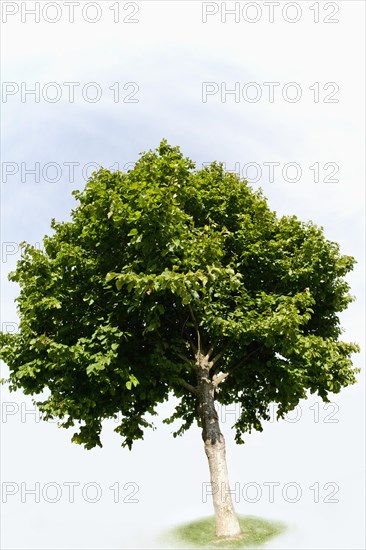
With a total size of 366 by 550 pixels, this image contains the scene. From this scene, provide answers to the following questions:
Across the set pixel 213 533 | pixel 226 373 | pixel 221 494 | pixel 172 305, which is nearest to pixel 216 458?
pixel 221 494

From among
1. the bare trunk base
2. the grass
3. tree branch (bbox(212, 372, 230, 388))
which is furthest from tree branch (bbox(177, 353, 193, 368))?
the grass

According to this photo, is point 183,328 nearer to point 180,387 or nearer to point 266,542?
point 180,387

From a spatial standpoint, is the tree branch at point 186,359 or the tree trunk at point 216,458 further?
the tree branch at point 186,359

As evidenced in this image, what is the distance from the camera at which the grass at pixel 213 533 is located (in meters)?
16.5

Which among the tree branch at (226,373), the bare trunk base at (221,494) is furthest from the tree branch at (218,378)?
the bare trunk base at (221,494)

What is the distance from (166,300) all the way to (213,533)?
354 inches

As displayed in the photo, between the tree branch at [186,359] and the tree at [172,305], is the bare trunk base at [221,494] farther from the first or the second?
the tree branch at [186,359]

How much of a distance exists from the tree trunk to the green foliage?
86cm

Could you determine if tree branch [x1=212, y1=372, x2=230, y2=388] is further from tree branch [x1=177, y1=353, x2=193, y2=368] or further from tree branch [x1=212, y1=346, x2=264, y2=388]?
tree branch [x1=177, y1=353, x2=193, y2=368]

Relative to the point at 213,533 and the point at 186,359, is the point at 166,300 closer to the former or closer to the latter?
the point at 186,359

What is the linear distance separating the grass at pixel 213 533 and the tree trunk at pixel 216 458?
0.52 metres

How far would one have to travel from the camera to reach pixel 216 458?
17891mm

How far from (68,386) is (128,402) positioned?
2484 mm

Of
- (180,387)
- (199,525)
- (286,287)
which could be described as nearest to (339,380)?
(286,287)
